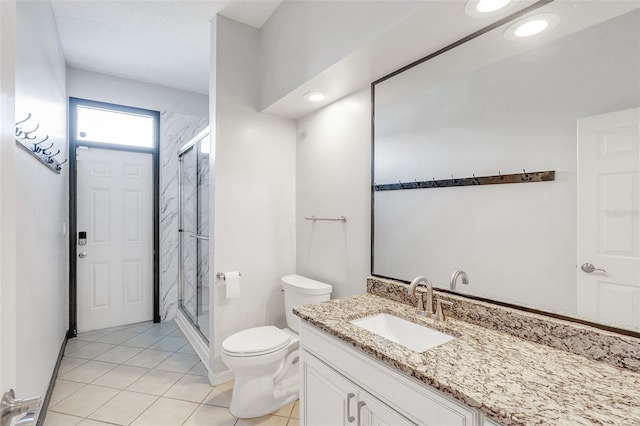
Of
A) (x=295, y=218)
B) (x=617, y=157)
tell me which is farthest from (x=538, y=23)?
(x=295, y=218)

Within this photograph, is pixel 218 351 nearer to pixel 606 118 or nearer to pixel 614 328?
pixel 614 328

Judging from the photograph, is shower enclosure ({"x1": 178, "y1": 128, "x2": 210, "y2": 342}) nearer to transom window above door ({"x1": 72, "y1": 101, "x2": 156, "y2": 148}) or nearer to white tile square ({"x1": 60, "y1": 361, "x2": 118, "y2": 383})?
transom window above door ({"x1": 72, "y1": 101, "x2": 156, "y2": 148})

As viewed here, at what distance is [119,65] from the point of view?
3.22 metres

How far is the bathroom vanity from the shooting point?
0.81 m

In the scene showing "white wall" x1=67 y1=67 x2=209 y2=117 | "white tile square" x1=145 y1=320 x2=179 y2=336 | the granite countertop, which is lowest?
"white tile square" x1=145 y1=320 x2=179 y2=336

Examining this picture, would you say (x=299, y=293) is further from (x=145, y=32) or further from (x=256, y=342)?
(x=145, y=32)

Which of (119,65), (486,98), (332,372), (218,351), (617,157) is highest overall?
(119,65)

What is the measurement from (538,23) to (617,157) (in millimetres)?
609

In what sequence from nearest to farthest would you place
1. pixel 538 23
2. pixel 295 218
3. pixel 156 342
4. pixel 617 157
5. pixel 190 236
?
1. pixel 617 157
2. pixel 538 23
3. pixel 295 218
4. pixel 156 342
5. pixel 190 236

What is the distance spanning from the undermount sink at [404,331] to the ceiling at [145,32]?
2.27 meters

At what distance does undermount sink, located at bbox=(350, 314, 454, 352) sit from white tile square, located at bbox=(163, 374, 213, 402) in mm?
1455

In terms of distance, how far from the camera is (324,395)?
138 centimetres

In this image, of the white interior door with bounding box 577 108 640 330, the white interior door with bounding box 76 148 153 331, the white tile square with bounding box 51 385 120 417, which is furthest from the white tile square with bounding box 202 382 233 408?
the white interior door with bounding box 577 108 640 330

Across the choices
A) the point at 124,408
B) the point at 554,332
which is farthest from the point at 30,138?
the point at 554,332
